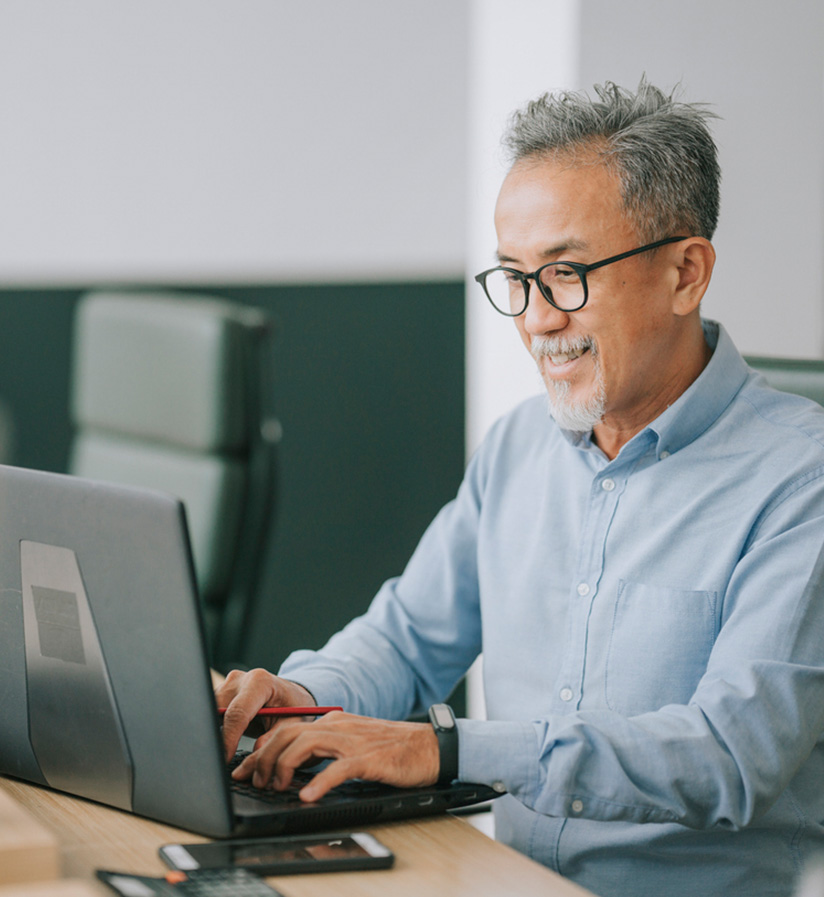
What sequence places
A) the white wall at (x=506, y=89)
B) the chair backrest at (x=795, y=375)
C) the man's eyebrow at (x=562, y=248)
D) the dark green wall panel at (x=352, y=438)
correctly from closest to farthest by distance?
the man's eyebrow at (x=562, y=248) < the chair backrest at (x=795, y=375) < the white wall at (x=506, y=89) < the dark green wall panel at (x=352, y=438)

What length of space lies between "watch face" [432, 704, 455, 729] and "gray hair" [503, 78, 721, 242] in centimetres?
56

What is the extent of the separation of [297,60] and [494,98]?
0.82 meters

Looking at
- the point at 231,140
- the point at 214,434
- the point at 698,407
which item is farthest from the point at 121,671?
the point at 231,140

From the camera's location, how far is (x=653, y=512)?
136 centimetres

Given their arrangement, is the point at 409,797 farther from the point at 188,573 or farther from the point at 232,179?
the point at 232,179

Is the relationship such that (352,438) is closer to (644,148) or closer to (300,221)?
(300,221)

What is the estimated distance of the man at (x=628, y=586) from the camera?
111 cm

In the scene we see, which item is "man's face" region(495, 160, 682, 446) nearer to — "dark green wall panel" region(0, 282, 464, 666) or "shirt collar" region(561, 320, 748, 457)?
"shirt collar" region(561, 320, 748, 457)

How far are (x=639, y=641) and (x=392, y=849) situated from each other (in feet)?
1.33

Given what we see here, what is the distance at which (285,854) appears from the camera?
0.98 m

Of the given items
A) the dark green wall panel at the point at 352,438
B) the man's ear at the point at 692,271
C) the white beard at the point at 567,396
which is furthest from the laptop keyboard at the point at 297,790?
the dark green wall panel at the point at 352,438

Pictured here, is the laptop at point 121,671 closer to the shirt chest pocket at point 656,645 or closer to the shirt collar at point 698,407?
the shirt chest pocket at point 656,645

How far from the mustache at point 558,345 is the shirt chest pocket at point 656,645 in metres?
0.27

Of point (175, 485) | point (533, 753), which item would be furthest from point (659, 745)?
point (175, 485)
